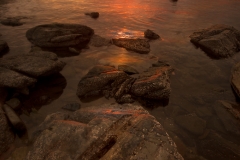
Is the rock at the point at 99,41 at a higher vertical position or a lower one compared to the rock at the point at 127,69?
lower

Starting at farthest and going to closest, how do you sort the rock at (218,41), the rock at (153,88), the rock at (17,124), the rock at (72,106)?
the rock at (218,41) < the rock at (153,88) < the rock at (72,106) < the rock at (17,124)

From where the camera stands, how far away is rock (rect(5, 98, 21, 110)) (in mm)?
4969

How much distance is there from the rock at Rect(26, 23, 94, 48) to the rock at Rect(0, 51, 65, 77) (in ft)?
8.33

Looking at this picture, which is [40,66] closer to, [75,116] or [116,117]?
[75,116]

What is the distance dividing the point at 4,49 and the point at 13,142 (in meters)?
5.86

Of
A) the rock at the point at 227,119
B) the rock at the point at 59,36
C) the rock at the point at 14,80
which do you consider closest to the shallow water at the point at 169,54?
the rock at the point at 227,119

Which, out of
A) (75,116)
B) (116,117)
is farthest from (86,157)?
(75,116)

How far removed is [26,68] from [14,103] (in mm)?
1228

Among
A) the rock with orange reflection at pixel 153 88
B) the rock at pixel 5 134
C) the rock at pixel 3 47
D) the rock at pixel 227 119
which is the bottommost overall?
the rock at pixel 3 47

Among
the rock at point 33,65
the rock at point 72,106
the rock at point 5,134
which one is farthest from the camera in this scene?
the rock at point 33,65

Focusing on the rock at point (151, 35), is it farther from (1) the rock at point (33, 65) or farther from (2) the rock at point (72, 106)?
(2) the rock at point (72, 106)

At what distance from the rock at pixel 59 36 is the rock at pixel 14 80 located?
3.68 metres

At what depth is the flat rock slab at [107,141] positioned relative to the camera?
2.92 metres

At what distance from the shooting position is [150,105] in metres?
5.30
